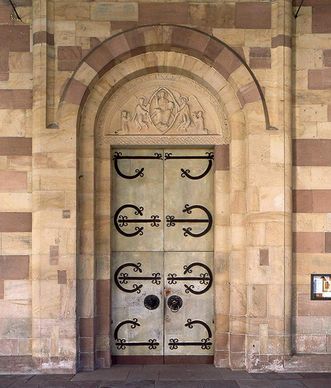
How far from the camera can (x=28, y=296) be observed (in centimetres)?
678

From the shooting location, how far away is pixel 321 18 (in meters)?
7.03

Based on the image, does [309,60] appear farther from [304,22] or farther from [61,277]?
[61,277]

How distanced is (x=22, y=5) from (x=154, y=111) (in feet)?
7.74

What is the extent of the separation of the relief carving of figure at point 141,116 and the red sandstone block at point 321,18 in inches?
104

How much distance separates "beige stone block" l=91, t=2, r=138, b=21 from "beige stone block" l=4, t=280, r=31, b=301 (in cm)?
381

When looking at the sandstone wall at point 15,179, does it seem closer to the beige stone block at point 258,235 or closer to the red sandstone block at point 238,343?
the red sandstone block at point 238,343

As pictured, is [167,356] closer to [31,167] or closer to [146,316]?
[146,316]

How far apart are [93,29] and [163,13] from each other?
1.00m

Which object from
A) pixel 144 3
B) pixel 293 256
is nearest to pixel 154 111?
pixel 144 3

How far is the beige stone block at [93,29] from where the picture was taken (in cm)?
686

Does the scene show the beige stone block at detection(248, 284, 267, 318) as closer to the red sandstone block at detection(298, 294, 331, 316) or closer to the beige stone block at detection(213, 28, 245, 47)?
the red sandstone block at detection(298, 294, 331, 316)

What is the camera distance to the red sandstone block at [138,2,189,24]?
22.6ft

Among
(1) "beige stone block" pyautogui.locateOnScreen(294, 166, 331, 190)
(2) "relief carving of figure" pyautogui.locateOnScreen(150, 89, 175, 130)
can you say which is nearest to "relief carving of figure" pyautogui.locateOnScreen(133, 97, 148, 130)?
(2) "relief carving of figure" pyautogui.locateOnScreen(150, 89, 175, 130)

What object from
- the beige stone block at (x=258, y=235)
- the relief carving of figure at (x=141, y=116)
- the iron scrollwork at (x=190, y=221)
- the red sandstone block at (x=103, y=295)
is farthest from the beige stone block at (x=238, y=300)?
the relief carving of figure at (x=141, y=116)
